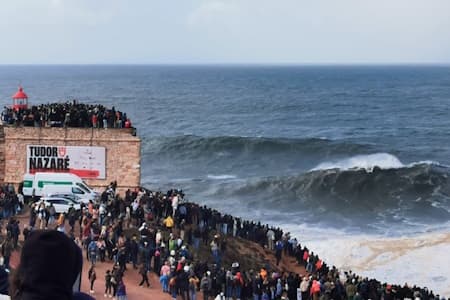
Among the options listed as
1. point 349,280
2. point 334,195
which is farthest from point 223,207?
point 349,280

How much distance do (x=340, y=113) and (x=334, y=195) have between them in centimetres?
4962

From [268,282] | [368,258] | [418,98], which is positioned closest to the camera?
[268,282]

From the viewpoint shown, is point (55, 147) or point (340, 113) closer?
point (55, 147)

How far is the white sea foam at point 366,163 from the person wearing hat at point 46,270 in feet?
166

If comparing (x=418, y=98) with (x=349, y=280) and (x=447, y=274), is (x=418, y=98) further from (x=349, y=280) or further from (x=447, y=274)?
(x=349, y=280)

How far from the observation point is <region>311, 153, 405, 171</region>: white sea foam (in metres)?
Answer: 53.8

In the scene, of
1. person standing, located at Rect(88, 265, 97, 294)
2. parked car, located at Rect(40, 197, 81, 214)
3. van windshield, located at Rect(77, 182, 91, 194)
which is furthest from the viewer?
van windshield, located at Rect(77, 182, 91, 194)

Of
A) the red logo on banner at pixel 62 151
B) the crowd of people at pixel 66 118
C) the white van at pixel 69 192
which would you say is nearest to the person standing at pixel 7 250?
the white van at pixel 69 192

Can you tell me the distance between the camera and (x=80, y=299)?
9.77 feet

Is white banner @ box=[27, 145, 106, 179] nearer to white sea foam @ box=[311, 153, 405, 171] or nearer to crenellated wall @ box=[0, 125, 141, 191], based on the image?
crenellated wall @ box=[0, 125, 141, 191]

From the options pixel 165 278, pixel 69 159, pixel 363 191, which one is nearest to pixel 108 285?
pixel 165 278

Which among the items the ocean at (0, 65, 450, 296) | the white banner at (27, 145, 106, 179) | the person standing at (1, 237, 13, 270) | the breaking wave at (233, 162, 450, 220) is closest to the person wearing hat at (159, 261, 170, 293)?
the person standing at (1, 237, 13, 270)

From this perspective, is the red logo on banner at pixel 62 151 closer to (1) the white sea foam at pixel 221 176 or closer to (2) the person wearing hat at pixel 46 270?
(1) the white sea foam at pixel 221 176

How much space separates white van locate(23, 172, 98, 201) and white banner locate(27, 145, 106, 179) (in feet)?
7.08
